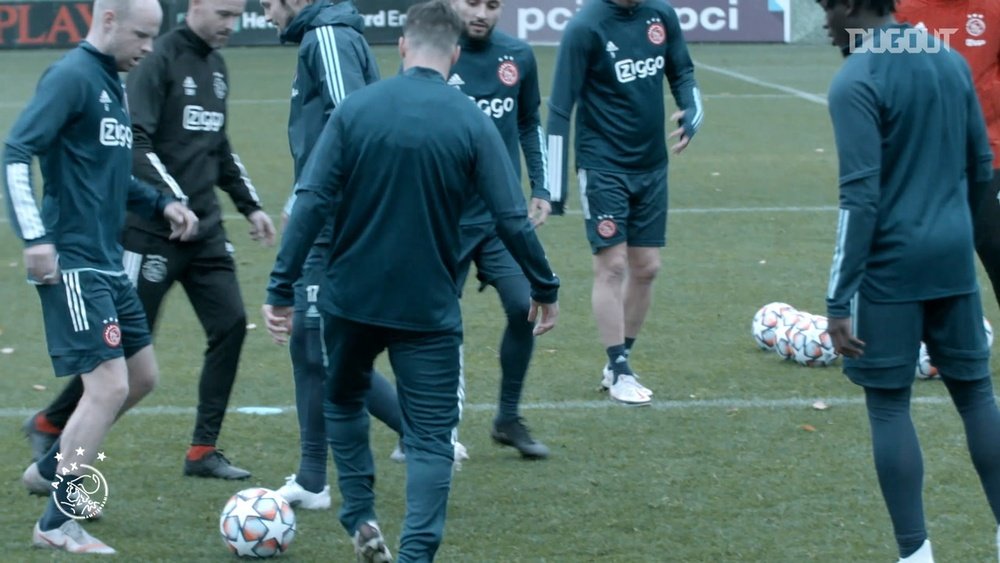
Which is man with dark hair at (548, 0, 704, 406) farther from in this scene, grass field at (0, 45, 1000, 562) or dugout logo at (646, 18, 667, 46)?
grass field at (0, 45, 1000, 562)

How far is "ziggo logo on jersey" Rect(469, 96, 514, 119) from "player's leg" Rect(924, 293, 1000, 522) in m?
2.35

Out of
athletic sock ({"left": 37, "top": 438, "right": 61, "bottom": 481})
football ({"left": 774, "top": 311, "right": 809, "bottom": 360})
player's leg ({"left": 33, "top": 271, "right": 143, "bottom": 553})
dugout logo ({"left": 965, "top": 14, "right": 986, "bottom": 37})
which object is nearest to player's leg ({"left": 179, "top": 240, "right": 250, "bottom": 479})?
athletic sock ({"left": 37, "top": 438, "right": 61, "bottom": 481})

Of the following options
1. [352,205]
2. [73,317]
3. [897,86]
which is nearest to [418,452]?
[352,205]

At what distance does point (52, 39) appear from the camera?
1115 inches

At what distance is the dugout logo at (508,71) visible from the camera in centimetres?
Answer: 642

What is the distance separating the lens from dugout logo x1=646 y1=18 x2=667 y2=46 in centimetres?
730

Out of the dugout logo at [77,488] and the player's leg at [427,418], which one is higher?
the player's leg at [427,418]

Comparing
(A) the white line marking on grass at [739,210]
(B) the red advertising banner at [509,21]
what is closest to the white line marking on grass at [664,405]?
(A) the white line marking on grass at [739,210]

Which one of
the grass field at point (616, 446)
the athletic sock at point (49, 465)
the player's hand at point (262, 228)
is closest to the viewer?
the grass field at point (616, 446)

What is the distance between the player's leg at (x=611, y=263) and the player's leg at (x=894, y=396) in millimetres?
2579

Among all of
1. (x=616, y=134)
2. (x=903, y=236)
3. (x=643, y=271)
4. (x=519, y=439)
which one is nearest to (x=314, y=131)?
(x=519, y=439)

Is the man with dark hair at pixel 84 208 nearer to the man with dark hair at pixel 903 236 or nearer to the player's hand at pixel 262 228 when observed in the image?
the player's hand at pixel 262 228

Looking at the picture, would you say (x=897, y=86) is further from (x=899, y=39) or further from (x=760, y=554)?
(x=760, y=554)

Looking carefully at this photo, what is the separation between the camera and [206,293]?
20.1ft
